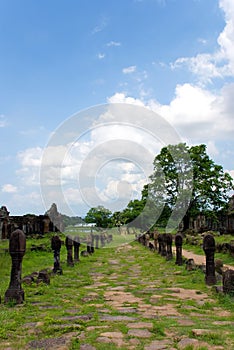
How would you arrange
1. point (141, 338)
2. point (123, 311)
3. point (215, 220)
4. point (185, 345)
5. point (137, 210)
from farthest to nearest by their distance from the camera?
1. point (137, 210)
2. point (215, 220)
3. point (123, 311)
4. point (141, 338)
5. point (185, 345)

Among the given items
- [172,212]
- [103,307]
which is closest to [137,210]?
[172,212]

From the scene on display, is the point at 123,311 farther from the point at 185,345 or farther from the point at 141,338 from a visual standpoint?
the point at 185,345

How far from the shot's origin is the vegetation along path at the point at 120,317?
177 inches

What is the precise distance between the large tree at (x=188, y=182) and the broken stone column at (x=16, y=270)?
29.3 metres

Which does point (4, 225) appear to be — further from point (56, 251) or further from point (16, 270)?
point (16, 270)

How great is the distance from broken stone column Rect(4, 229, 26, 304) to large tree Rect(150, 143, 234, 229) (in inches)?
1155

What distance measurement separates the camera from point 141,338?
464 centimetres

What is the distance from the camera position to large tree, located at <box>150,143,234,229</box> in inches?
1409

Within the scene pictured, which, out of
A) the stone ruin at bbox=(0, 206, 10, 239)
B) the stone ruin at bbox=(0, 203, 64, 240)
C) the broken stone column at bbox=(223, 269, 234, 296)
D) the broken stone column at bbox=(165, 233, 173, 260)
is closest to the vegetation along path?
the broken stone column at bbox=(223, 269, 234, 296)

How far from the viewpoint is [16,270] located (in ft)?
24.0

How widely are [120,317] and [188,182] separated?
32107 mm

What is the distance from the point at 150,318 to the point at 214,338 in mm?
1399

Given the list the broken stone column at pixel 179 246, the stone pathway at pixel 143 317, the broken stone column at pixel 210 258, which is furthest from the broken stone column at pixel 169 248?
the broken stone column at pixel 210 258

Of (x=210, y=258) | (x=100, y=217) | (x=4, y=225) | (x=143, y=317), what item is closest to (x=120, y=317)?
(x=143, y=317)
